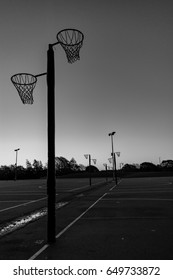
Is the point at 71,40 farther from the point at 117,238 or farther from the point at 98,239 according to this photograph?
the point at 117,238

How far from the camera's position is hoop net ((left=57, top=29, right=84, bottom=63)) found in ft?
25.1

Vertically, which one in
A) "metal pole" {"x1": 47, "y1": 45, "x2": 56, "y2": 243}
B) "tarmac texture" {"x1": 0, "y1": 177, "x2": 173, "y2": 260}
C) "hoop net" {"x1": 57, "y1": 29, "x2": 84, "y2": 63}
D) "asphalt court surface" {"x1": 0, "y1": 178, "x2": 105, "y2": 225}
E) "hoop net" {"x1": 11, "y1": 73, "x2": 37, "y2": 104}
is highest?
"hoop net" {"x1": 57, "y1": 29, "x2": 84, "y2": 63}

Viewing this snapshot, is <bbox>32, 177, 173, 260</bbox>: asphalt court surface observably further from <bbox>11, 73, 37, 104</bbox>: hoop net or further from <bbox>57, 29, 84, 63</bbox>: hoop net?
<bbox>57, 29, 84, 63</bbox>: hoop net

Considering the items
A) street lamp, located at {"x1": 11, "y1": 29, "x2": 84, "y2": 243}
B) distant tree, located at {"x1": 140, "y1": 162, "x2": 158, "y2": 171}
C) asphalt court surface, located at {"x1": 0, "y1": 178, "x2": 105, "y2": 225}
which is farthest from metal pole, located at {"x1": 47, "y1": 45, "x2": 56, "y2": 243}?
distant tree, located at {"x1": 140, "y1": 162, "x2": 158, "y2": 171}

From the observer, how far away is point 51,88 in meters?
8.19

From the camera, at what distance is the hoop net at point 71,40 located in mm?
7656

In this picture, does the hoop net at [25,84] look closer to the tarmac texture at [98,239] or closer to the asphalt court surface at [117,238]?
the tarmac texture at [98,239]

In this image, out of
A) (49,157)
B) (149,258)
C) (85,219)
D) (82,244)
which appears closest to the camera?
(149,258)

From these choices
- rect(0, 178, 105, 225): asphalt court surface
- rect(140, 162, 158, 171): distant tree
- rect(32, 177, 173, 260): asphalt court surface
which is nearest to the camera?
rect(32, 177, 173, 260): asphalt court surface

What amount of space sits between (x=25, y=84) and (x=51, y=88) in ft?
2.61
